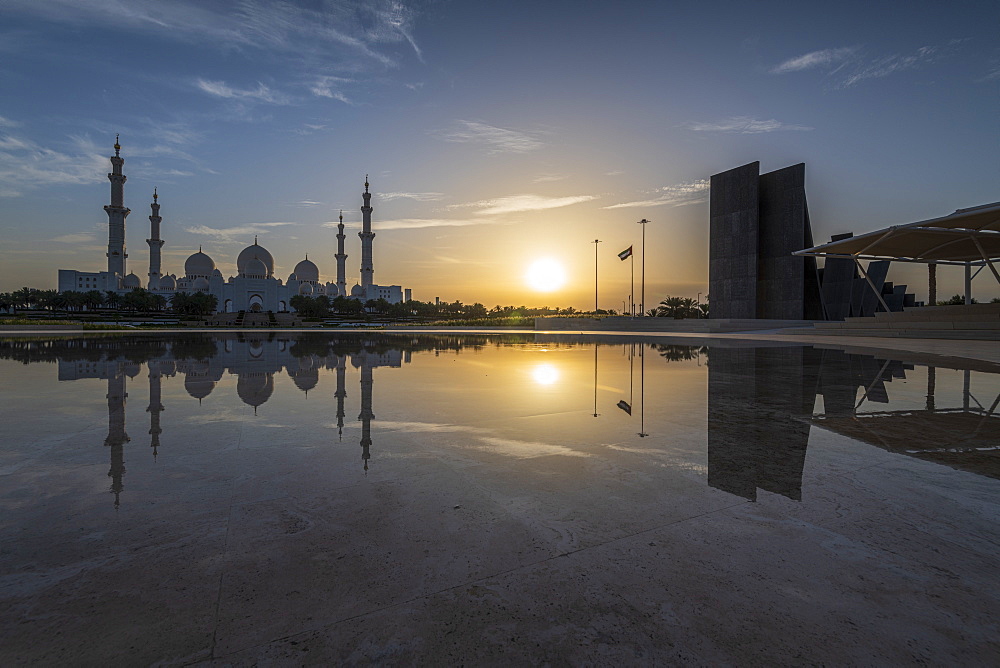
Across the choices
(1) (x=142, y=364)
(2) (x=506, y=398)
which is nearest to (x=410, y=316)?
(1) (x=142, y=364)

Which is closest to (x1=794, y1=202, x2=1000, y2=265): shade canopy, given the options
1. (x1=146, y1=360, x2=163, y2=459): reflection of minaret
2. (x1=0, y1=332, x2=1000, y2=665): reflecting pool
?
(x1=0, y1=332, x2=1000, y2=665): reflecting pool

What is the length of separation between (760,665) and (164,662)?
7.81 feet

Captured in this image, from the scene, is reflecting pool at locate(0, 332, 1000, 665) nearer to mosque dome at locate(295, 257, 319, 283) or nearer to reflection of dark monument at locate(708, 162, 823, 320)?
reflection of dark monument at locate(708, 162, 823, 320)

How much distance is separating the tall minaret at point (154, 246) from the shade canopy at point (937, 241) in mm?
109552

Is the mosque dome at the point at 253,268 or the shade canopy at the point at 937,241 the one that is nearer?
the shade canopy at the point at 937,241

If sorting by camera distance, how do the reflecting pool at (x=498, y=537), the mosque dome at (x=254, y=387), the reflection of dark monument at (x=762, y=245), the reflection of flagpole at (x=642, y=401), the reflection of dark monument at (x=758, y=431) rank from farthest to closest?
1. the reflection of dark monument at (x=762, y=245)
2. the mosque dome at (x=254, y=387)
3. the reflection of flagpole at (x=642, y=401)
4. the reflection of dark monument at (x=758, y=431)
5. the reflecting pool at (x=498, y=537)

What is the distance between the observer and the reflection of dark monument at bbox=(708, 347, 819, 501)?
3945 millimetres

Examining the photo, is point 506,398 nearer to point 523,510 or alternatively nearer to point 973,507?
point 523,510

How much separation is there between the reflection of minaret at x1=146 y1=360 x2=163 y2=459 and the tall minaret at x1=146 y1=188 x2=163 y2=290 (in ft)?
343

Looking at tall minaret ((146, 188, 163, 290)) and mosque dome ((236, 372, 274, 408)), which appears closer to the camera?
mosque dome ((236, 372, 274, 408))

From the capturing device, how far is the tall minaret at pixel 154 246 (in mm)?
94562

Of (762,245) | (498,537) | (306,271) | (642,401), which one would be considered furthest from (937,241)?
(306,271)

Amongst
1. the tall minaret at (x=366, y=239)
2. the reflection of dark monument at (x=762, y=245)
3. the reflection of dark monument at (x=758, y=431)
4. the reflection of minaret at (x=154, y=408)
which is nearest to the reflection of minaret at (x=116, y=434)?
the reflection of minaret at (x=154, y=408)

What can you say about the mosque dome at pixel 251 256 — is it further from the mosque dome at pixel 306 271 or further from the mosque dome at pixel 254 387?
the mosque dome at pixel 254 387
